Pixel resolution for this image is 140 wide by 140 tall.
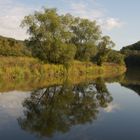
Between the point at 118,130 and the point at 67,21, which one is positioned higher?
the point at 67,21

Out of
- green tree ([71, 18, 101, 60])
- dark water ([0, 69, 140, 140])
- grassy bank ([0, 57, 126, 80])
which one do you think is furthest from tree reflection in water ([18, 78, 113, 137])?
green tree ([71, 18, 101, 60])

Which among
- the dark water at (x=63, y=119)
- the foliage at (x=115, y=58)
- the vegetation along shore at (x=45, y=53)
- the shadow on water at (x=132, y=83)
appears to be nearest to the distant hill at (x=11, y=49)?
the vegetation along shore at (x=45, y=53)

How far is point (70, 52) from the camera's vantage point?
168ft

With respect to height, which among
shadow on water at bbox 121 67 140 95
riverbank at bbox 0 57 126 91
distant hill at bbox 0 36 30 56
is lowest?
shadow on water at bbox 121 67 140 95

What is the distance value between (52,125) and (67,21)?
3892cm

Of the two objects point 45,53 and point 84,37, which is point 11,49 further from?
point 84,37

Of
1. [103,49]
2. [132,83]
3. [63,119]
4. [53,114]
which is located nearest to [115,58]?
[103,49]

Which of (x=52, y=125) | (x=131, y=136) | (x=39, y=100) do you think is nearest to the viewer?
(x=131, y=136)

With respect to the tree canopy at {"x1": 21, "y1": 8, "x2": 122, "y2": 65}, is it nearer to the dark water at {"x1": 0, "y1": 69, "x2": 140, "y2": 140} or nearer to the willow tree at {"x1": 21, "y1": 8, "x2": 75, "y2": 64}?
the willow tree at {"x1": 21, "y1": 8, "x2": 75, "y2": 64}

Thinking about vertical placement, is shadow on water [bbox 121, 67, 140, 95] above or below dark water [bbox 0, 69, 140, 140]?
below

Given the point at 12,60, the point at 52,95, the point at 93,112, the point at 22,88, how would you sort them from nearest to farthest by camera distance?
the point at 93,112
the point at 52,95
the point at 22,88
the point at 12,60

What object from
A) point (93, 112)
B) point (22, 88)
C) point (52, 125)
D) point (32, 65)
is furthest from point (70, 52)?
point (52, 125)

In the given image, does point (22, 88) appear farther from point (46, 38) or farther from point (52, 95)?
point (46, 38)

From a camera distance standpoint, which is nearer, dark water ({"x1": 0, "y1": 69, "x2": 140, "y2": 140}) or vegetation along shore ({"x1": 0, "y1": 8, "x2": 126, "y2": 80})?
dark water ({"x1": 0, "y1": 69, "x2": 140, "y2": 140})
